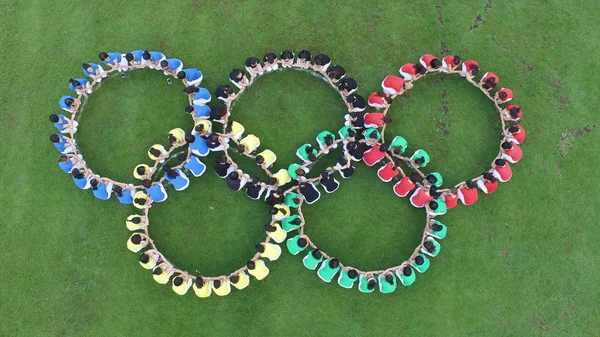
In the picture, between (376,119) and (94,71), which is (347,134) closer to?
(376,119)

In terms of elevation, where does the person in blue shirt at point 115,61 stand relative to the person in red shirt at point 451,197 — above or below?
above

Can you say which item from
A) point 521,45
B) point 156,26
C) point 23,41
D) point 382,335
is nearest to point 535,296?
point 382,335

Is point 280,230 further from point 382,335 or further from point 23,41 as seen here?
point 23,41

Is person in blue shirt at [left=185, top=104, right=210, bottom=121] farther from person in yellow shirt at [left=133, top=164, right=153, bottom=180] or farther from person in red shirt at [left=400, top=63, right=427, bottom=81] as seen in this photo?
person in red shirt at [left=400, top=63, right=427, bottom=81]

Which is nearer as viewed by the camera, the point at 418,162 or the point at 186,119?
the point at 418,162

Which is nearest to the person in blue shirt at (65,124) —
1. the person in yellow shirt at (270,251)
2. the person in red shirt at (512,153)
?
the person in yellow shirt at (270,251)

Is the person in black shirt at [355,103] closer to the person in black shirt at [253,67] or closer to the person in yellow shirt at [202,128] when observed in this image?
the person in black shirt at [253,67]

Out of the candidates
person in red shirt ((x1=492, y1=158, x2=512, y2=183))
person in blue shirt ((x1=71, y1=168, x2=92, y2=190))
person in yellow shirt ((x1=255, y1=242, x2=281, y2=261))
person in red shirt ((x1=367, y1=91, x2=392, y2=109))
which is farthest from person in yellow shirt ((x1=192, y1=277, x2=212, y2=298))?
person in red shirt ((x1=492, y1=158, x2=512, y2=183))
